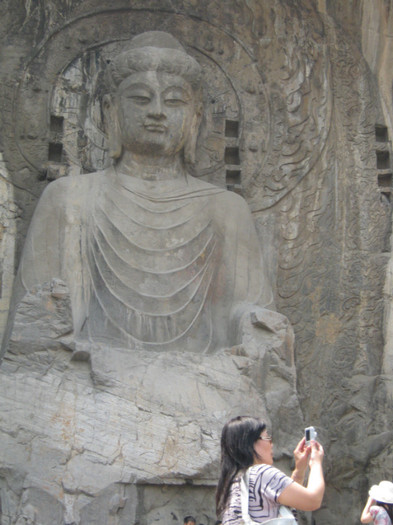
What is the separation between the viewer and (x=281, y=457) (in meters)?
7.29

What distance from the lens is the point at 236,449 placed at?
4738 mm

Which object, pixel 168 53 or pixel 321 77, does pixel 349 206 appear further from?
pixel 168 53

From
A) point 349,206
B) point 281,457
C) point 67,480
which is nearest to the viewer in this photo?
point 67,480

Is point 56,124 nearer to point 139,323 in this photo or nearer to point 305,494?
point 139,323

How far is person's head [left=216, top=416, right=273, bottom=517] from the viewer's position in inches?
186

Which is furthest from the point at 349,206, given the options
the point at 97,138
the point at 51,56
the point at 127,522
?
the point at 127,522

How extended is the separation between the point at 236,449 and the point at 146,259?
12.4 ft

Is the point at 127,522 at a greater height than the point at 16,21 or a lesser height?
lesser

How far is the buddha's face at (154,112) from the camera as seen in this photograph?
343 inches

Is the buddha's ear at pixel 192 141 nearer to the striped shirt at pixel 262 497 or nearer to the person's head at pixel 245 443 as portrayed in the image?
the person's head at pixel 245 443

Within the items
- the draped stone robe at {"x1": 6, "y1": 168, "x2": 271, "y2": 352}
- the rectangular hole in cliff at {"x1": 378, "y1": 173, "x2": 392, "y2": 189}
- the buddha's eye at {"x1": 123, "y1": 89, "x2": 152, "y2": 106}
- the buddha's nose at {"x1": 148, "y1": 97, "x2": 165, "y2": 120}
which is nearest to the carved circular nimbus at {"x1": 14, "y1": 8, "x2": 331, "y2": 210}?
the rectangular hole in cliff at {"x1": 378, "y1": 173, "x2": 392, "y2": 189}

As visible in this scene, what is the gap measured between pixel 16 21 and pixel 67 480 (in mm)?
4645

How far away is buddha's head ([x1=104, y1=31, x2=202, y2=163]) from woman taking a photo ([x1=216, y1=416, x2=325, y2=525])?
4346 millimetres

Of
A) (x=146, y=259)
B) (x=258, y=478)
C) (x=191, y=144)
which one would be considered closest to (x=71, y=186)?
(x=146, y=259)
